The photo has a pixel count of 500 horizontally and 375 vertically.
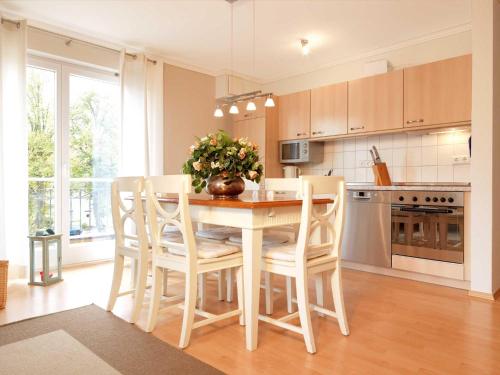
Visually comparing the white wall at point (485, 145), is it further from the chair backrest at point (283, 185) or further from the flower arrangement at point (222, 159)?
the flower arrangement at point (222, 159)


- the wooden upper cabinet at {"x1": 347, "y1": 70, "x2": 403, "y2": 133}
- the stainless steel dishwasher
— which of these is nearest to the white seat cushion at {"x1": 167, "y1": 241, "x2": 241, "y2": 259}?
the stainless steel dishwasher

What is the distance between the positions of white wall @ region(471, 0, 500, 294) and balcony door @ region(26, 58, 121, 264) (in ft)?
11.5

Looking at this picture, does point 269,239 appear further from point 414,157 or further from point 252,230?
point 414,157

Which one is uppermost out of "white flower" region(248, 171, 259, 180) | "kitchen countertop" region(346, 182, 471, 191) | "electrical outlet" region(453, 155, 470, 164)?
"electrical outlet" region(453, 155, 470, 164)

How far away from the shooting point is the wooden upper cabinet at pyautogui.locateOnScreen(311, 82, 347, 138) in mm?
4195

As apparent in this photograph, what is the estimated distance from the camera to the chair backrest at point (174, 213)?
1.94m

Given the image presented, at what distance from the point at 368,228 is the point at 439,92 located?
4.84 feet

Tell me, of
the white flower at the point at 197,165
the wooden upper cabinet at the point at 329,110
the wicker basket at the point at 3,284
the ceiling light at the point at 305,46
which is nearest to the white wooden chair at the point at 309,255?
the white flower at the point at 197,165

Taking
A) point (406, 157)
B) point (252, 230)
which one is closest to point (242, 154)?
point (252, 230)

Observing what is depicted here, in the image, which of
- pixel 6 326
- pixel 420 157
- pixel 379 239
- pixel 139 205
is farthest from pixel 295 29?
pixel 6 326

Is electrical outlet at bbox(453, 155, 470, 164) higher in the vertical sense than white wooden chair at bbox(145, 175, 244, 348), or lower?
higher

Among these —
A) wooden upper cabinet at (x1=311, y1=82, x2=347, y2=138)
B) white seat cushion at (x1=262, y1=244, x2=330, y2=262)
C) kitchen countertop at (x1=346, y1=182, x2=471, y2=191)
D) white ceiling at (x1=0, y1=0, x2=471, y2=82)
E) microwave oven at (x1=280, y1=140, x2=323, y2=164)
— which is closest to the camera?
white seat cushion at (x1=262, y1=244, x2=330, y2=262)

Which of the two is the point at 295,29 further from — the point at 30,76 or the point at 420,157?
the point at 30,76

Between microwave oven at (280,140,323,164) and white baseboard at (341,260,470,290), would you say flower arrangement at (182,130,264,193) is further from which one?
microwave oven at (280,140,323,164)
